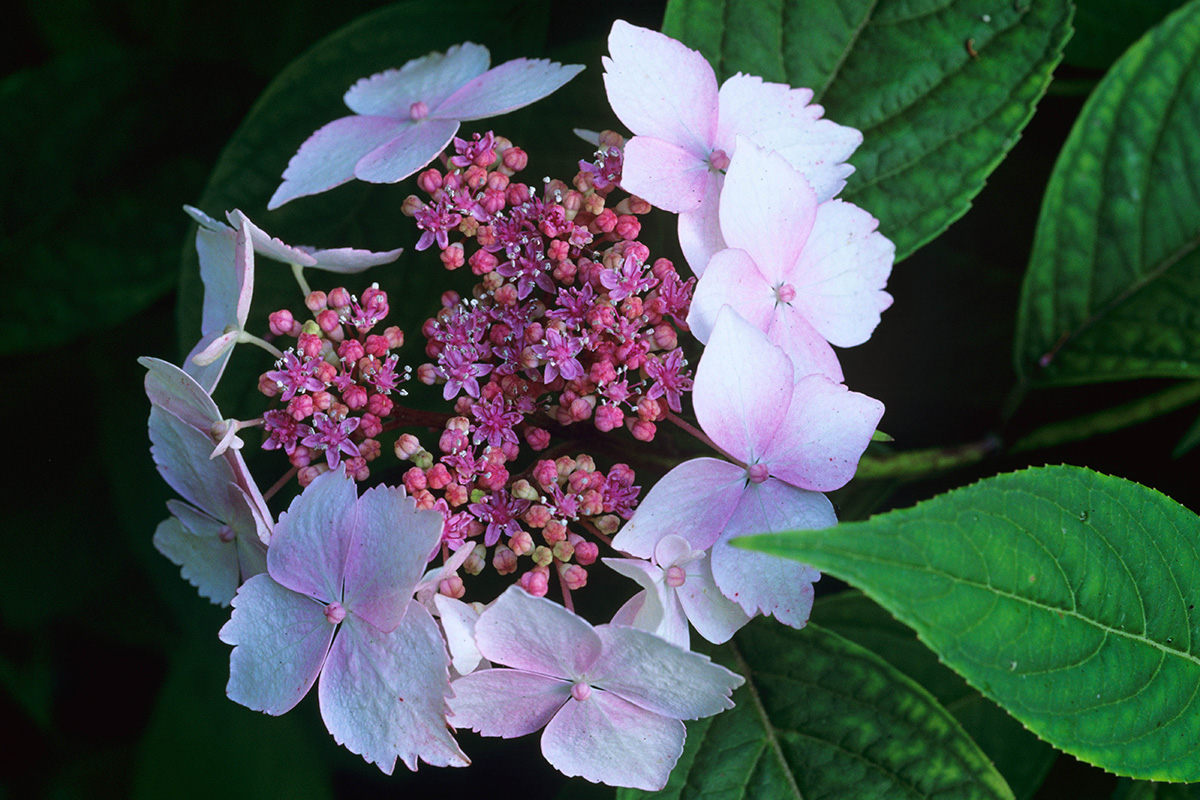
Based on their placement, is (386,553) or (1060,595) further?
(386,553)

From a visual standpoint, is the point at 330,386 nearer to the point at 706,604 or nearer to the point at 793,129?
the point at 706,604

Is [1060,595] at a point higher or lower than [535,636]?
higher

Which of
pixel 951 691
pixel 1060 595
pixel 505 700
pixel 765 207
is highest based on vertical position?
pixel 765 207

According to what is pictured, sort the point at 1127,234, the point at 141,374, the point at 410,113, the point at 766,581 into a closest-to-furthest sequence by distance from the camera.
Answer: the point at 766,581 < the point at 410,113 < the point at 1127,234 < the point at 141,374

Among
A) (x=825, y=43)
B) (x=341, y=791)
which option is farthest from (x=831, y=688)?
(x=341, y=791)

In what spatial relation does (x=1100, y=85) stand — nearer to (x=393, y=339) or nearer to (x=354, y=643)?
(x=393, y=339)

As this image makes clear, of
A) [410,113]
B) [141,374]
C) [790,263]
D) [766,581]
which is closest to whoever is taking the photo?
[766,581]

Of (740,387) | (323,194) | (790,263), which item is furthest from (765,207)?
(323,194)
